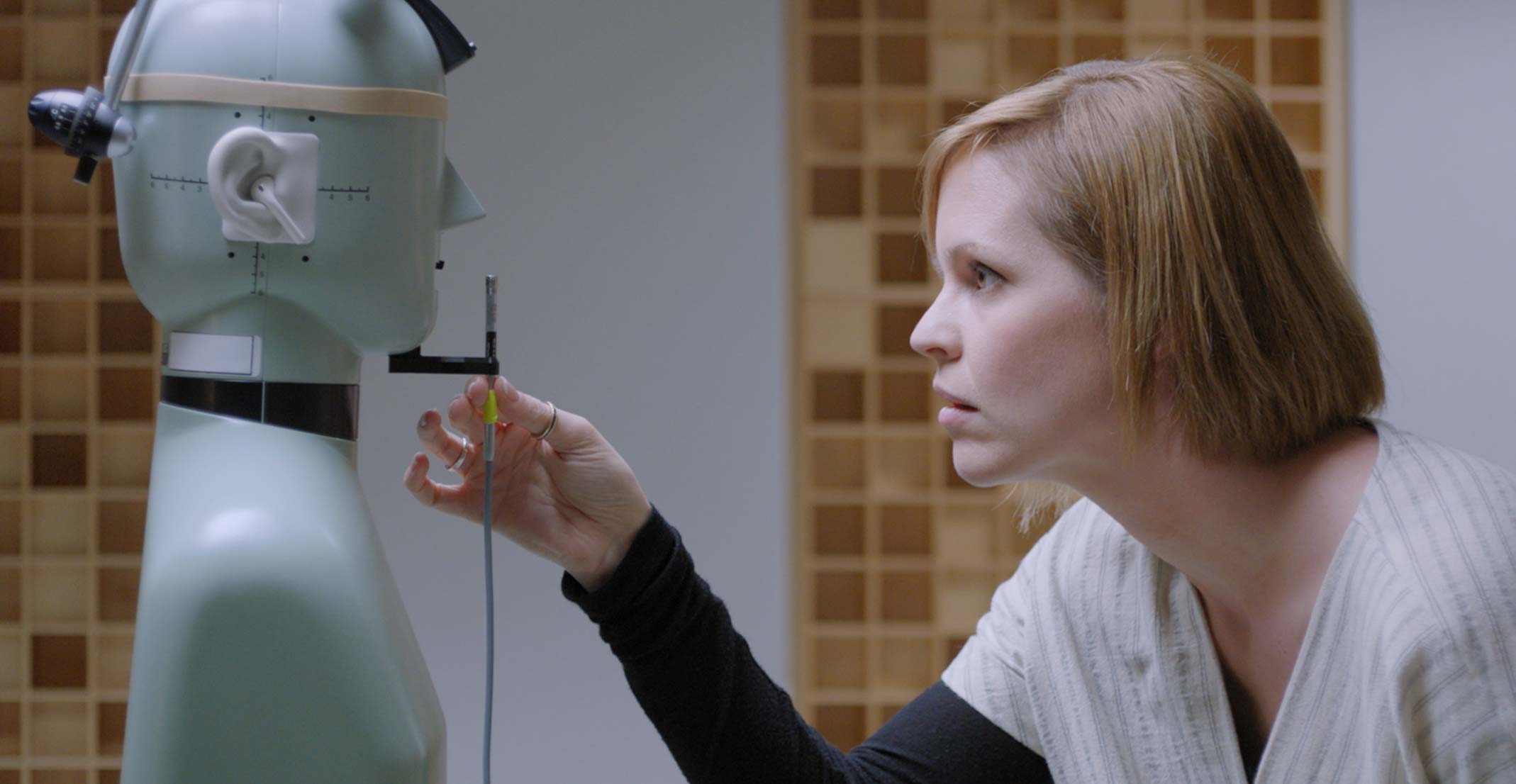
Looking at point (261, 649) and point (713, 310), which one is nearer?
point (261, 649)

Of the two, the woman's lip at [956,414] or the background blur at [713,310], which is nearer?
the woman's lip at [956,414]

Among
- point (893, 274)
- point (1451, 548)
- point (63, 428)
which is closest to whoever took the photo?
point (1451, 548)

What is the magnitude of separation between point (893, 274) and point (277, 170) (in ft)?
5.97

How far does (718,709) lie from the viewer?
127cm

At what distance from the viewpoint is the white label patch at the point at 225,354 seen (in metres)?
1.12

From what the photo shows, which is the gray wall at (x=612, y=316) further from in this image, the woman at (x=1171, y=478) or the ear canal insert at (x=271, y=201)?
the ear canal insert at (x=271, y=201)

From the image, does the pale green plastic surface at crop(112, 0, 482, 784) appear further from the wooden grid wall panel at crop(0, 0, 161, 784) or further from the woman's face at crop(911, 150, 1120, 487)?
the wooden grid wall panel at crop(0, 0, 161, 784)

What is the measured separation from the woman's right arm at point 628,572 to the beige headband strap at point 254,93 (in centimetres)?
27

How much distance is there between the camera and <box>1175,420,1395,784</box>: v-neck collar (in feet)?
3.64

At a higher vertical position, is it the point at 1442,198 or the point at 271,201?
the point at 1442,198

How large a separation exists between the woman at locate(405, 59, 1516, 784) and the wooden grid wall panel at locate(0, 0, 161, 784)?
1687mm

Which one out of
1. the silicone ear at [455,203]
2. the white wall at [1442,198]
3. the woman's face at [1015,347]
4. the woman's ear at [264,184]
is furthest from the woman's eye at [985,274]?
the white wall at [1442,198]

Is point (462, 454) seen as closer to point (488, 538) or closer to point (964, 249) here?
point (488, 538)

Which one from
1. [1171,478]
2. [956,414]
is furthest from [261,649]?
[1171,478]
